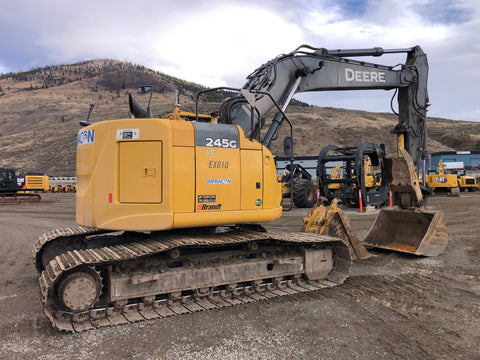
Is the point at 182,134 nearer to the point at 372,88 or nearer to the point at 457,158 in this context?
the point at 372,88

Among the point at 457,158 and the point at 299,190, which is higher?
the point at 457,158

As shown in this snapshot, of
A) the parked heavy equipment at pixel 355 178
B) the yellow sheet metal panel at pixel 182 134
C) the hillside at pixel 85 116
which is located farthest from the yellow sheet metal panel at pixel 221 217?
the hillside at pixel 85 116

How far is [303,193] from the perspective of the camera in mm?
18172

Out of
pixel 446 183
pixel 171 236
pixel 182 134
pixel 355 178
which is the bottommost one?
pixel 171 236

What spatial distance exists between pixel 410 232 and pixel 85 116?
69.4m

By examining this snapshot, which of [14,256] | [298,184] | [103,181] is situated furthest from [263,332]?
[298,184]

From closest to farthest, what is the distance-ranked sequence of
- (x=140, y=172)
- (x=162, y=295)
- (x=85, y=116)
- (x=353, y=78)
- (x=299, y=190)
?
(x=140, y=172) < (x=162, y=295) < (x=353, y=78) < (x=299, y=190) < (x=85, y=116)

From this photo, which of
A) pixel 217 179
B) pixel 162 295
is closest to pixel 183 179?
pixel 217 179

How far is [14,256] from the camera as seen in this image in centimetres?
854

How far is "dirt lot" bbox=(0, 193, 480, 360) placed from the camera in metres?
3.78

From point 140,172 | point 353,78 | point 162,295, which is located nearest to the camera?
point 140,172

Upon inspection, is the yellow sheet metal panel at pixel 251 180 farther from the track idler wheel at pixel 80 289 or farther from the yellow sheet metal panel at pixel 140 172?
the track idler wheel at pixel 80 289

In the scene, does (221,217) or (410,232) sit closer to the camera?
(221,217)

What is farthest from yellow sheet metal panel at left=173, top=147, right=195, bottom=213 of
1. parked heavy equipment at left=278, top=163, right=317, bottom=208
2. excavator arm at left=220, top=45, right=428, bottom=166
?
parked heavy equipment at left=278, top=163, right=317, bottom=208
